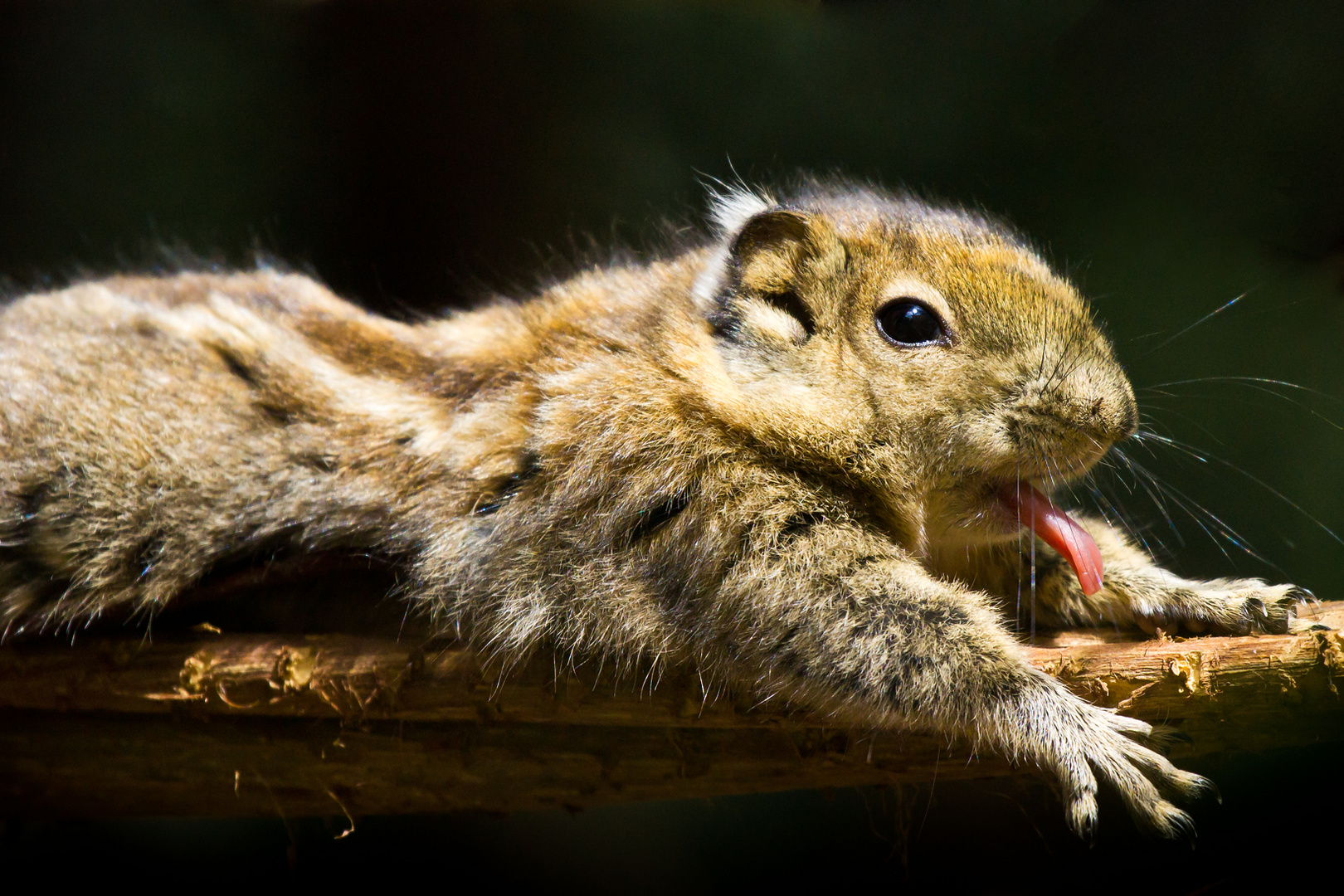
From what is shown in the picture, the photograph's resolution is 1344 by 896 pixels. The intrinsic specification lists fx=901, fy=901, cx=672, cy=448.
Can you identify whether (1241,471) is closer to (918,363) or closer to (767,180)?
(918,363)

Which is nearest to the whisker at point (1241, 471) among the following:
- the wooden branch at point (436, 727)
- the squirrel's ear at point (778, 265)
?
the wooden branch at point (436, 727)

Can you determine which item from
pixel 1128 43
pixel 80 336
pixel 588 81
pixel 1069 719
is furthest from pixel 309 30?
pixel 1069 719

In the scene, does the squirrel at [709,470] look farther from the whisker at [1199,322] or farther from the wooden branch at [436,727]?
the whisker at [1199,322]

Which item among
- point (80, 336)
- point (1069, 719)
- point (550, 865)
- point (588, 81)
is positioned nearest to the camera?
point (1069, 719)

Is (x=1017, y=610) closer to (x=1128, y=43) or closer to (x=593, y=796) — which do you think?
(x=593, y=796)

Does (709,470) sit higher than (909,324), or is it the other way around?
(909,324)

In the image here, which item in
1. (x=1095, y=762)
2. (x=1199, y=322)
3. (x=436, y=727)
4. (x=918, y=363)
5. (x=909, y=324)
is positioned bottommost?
(x=436, y=727)

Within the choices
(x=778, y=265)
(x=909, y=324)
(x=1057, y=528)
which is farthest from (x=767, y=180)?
(x=1057, y=528)
